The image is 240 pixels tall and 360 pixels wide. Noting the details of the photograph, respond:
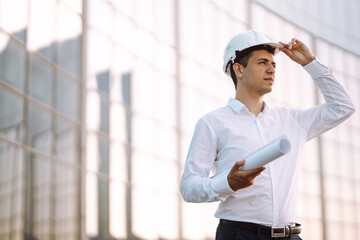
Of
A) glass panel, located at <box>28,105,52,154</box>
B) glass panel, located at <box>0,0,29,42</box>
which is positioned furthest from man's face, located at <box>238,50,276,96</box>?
glass panel, located at <box>28,105,52,154</box>

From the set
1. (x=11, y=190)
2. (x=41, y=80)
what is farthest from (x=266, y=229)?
(x=41, y=80)

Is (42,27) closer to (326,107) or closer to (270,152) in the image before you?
(326,107)

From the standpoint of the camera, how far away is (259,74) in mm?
Result: 3943

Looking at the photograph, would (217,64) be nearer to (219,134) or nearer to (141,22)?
(141,22)

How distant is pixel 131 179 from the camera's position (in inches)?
799

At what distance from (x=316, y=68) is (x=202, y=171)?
101cm

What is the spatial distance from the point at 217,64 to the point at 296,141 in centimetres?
2190

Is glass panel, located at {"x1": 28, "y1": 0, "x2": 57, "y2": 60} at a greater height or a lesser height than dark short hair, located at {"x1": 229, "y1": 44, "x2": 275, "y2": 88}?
greater

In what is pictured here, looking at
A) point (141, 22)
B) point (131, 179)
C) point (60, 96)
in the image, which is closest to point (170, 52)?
point (141, 22)

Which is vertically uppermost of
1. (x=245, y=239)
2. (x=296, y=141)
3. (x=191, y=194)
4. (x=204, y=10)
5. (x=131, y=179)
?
(x=204, y=10)

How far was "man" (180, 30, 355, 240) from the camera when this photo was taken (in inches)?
142

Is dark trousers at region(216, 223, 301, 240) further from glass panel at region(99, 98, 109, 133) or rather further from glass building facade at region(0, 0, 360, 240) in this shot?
glass panel at region(99, 98, 109, 133)

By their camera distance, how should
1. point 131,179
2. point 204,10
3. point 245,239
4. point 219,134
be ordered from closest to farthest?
point 245,239 < point 219,134 < point 131,179 < point 204,10

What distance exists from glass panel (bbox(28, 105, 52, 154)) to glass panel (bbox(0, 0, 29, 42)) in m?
1.56
